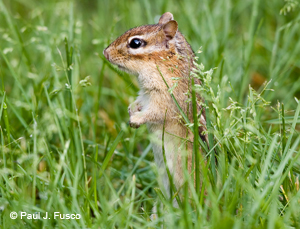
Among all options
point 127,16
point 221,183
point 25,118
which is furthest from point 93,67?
point 221,183

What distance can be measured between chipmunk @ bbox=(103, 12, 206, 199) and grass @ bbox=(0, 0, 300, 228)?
19 cm

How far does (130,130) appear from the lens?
11.7 ft

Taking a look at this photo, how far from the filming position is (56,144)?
352 centimetres

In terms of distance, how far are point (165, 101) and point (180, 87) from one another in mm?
151

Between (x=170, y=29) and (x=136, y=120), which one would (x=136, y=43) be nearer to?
(x=170, y=29)

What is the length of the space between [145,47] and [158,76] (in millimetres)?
249

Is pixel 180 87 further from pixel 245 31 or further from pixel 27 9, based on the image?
pixel 27 9

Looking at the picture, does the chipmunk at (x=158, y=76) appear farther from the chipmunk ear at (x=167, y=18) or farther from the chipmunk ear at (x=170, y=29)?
the chipmunk ear at (x=167, y=18)

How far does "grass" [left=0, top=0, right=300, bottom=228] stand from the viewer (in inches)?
86.3

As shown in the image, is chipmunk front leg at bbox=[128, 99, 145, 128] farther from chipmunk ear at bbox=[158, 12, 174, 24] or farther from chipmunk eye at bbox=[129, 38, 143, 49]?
chipmunk ear at bbox=[158, 12, 174, 24]

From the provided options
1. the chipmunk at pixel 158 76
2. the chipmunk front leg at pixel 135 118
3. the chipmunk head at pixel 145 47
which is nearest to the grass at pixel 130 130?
the chipmunk front leg at pixel 135 118

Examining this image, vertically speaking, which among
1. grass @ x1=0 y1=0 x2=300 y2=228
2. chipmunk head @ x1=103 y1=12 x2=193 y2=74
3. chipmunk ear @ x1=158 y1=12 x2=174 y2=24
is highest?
chipmunk ear @ x1=158 y1=12 x2=174 y2=24

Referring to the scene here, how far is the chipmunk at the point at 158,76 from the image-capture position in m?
2.88

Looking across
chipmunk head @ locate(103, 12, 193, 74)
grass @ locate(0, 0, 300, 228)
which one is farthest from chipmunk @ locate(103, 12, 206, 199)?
grass @ locate(0, 0, 300, 228)
